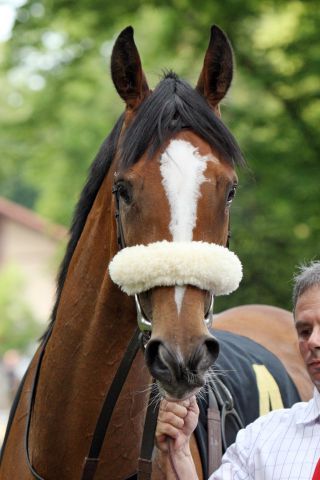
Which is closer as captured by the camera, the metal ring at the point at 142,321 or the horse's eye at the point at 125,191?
the metal ring at the point at 142,321

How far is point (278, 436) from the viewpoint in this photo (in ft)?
10.2

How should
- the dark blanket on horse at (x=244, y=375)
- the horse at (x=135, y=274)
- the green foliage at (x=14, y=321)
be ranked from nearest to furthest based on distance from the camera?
the horse at (x=135, y=274) < the dark blanket on horse at (x=244, y=375) < the green foliage at (x=14, y=321)

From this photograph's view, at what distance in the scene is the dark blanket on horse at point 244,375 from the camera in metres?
4.38

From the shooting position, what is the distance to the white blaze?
2.89m

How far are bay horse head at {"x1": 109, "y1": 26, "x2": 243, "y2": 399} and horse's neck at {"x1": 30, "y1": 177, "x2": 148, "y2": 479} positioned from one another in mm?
287

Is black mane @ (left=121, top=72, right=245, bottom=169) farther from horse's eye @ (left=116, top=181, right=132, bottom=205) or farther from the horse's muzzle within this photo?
the horse's muzzle

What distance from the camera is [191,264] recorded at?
9.28ft

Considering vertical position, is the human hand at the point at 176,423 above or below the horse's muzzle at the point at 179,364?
below

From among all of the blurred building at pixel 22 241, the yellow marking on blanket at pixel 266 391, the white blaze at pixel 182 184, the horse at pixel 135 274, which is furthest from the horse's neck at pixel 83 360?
the blurred building at pixel 22 241

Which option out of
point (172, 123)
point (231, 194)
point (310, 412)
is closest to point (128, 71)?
point (172, 123)

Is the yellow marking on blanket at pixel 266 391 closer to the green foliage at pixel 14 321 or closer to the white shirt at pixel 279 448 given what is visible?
the white shirt at pixel 279 448

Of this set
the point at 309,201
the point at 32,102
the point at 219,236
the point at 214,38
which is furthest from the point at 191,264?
the point at 32,102

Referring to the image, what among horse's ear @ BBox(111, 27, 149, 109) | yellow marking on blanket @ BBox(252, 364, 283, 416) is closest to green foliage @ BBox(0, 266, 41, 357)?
yellow marking on blanket @ BBox(252, 364, 283, 416)

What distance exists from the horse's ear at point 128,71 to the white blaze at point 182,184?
37 centimetres
